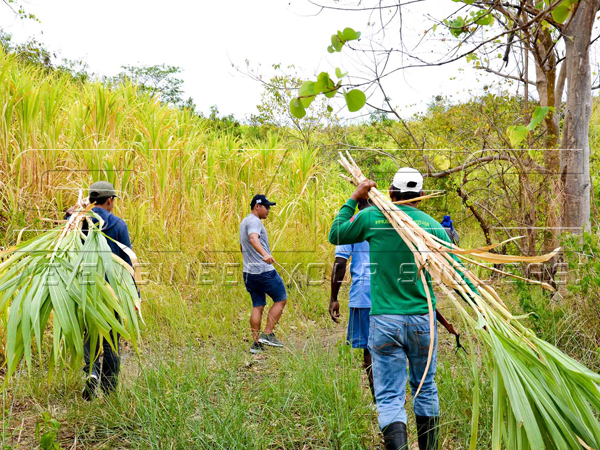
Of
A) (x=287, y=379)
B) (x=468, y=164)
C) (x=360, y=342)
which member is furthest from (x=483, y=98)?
(x=287, y=379)

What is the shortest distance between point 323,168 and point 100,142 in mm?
3579

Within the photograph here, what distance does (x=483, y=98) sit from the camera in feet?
21.3

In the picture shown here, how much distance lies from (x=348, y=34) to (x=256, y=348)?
147 inches

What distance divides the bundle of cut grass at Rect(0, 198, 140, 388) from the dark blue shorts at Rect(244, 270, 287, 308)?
2.07 metres

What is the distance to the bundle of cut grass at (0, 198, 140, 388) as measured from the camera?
8.07 ft

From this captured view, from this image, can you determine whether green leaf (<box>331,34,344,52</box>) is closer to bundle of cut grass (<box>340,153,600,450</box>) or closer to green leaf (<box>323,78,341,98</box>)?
green leaf (<box>323,78,341,98</box>)

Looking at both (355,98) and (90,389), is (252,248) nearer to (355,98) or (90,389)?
(90,389)

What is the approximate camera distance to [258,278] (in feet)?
16.2

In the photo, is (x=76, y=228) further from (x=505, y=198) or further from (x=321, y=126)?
(x=321, y=126)

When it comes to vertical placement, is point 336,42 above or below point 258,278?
above

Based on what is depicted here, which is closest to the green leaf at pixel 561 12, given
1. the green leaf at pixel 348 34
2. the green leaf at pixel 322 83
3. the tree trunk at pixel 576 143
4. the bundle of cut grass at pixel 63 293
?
the green leaf at pixel 348 34

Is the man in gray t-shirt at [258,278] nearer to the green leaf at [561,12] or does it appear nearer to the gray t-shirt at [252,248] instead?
the gray t-shirt at [252,248]

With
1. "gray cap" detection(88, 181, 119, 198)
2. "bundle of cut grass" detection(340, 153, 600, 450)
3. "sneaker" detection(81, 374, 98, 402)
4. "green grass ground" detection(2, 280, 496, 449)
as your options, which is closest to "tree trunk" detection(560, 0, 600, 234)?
"green grass ground" detection(2, 280, 496, 449)

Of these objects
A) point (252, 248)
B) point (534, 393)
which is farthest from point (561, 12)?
point (252, 248)
